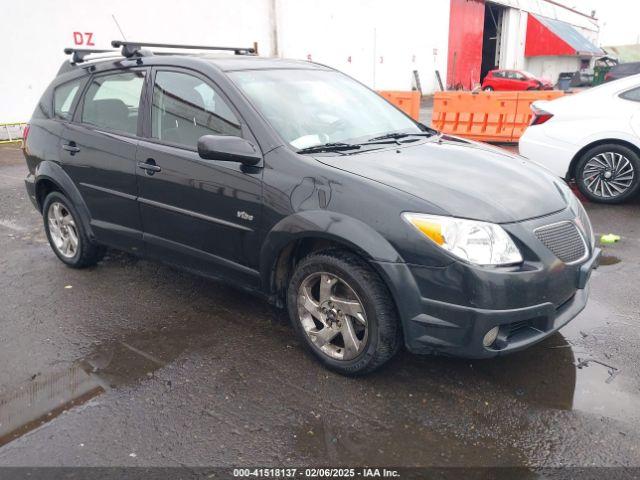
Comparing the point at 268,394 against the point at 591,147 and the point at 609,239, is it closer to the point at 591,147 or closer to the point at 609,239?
the point at 609,239

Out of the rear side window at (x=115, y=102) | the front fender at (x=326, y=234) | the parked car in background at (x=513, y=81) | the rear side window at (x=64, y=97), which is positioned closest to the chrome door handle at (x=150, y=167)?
the rear side window at (x=115, y=102)

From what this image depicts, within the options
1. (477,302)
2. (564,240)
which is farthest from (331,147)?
(564,240)

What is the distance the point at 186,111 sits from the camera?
364 cm

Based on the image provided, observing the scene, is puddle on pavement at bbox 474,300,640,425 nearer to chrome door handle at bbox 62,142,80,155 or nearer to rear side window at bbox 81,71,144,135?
rear side window at bbox 81,71,144,135

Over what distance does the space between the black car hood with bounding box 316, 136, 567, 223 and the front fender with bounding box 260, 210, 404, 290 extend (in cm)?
28

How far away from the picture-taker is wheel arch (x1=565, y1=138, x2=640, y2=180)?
6223 millimetres

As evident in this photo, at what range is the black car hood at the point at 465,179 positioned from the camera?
2.75m

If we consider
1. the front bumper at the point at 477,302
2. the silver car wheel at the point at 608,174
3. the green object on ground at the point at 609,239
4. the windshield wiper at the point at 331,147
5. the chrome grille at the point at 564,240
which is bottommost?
the green object on ground at the point at 609,239

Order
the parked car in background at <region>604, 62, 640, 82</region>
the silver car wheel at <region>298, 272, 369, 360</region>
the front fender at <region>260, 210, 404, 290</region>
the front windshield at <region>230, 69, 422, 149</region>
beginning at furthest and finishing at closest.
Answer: the parked car in background at <region>604, 62, 640, 82</region>
the front windshield at <region>230, 69, 422, 149</region>
the silver car wheel at <region>298, 272, 369, 360</region>
the front fender at <region>260, 210, 404, 290</region>

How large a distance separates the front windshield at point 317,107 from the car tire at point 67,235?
209 centimetres

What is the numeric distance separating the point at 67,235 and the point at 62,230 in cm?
8

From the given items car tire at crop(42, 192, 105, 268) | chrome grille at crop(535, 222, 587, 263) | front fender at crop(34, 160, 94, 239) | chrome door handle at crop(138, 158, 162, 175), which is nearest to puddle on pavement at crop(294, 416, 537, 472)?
chrome grille at crop(535, 222, 587, 263)

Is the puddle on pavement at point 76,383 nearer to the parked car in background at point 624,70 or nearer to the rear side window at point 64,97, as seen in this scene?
the rear side window at point 64,97

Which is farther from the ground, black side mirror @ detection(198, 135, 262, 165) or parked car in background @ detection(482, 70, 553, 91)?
black side mirror @ detection(198, 135, 262, 165)
